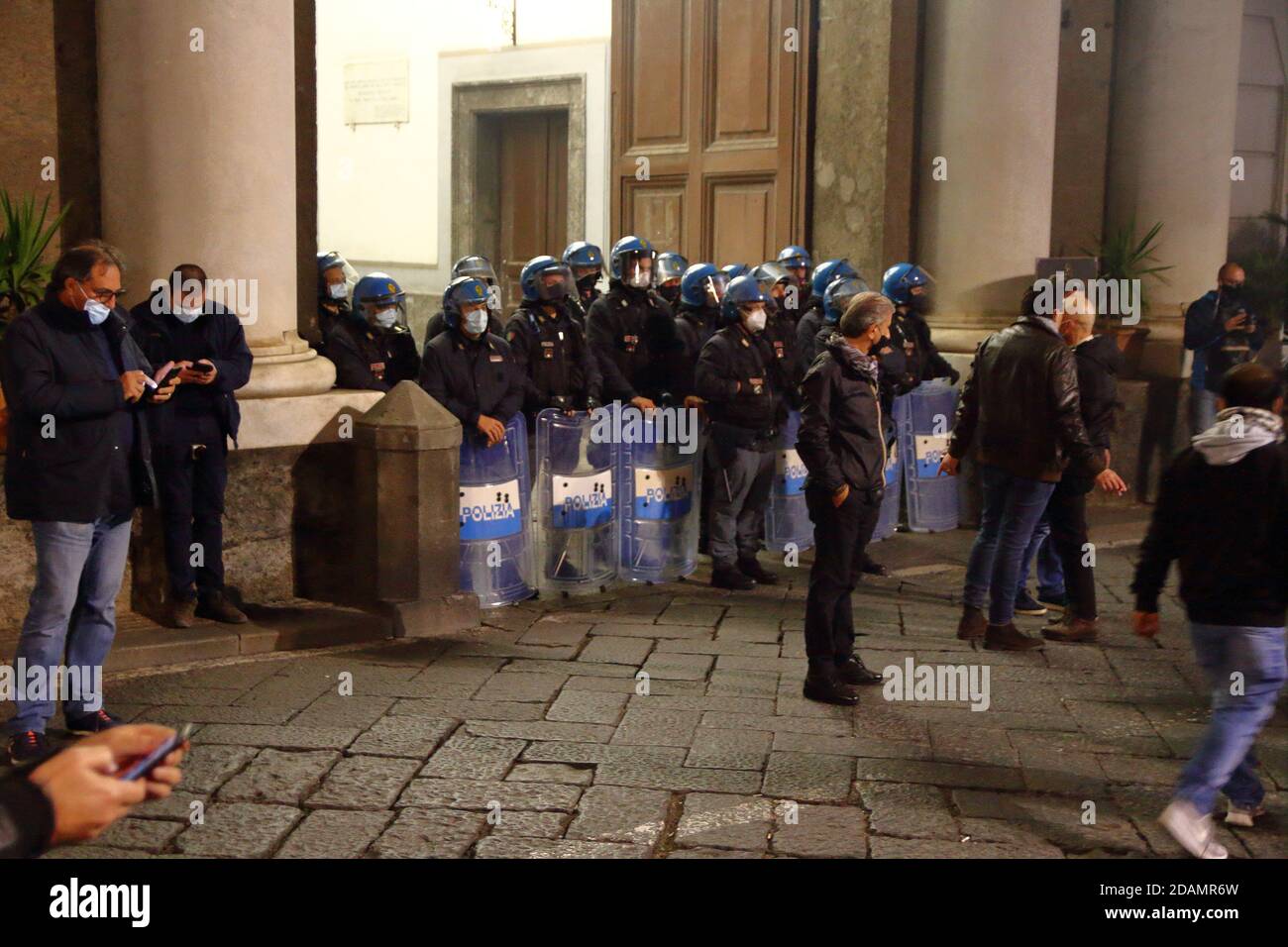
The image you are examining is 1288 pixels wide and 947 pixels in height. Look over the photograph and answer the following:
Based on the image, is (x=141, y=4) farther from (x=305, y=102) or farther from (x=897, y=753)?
(x=897, y=753)

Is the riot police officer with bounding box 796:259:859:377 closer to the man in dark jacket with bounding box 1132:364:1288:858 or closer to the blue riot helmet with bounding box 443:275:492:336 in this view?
the blue riot helmet with bounding box 443:275:492:336

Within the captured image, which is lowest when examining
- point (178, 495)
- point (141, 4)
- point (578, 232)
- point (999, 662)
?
point (999, 662)

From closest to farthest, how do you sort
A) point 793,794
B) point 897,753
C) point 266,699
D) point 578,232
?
point 793,794 < point 897,753 < point 266,699 < point 578,232

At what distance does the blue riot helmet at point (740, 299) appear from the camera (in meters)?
9.05

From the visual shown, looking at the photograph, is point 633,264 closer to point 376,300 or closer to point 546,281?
point 546,281

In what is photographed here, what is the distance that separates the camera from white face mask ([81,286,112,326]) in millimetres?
5820

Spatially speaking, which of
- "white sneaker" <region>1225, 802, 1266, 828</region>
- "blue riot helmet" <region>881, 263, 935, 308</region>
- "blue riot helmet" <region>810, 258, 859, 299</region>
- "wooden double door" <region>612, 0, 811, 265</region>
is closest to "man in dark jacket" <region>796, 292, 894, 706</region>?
"white sneaker" <region>1225, 802, 1266, 828</region>

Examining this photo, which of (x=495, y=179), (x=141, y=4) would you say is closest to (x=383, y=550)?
(x=141, y=4)

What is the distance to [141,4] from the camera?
749 centimetres

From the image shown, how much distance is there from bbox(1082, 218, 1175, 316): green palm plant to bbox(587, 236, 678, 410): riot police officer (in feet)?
13.4

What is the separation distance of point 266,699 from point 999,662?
3.37 meters

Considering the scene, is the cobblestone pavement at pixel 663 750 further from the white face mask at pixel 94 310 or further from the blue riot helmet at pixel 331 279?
the blue riot helmet at pixel 331 279

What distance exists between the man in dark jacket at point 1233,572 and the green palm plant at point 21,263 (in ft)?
16.4

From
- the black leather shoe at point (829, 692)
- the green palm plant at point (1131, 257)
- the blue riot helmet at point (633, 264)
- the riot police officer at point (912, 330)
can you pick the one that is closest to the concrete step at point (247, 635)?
the black leather shoe at point (829, 692)
